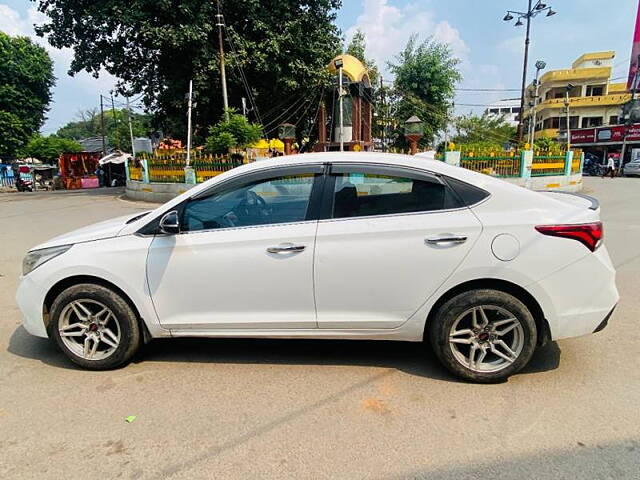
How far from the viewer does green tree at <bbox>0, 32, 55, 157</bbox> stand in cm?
3362


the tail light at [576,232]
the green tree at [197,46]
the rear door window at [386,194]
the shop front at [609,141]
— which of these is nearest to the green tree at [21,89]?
the green tree at [197,46]

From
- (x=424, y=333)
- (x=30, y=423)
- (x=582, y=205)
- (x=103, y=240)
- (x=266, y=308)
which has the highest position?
(x=582, y=205)

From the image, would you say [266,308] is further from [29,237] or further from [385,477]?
[29,237]

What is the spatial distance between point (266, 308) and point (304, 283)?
355 millimetres

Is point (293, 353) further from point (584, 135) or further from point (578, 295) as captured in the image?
point (584, 135)

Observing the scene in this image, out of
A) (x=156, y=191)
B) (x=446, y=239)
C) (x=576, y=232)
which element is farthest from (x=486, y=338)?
(x=156, y=191)

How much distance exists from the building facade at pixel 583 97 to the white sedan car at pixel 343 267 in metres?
46.1

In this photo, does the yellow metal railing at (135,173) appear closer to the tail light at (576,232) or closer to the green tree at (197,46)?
the green tree at (197,46)

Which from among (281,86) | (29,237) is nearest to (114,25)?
(281,86)

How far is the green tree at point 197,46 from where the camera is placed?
17.6 metres

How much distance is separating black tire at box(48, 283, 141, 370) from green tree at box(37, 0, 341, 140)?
55.6 ft

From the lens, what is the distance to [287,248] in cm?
293

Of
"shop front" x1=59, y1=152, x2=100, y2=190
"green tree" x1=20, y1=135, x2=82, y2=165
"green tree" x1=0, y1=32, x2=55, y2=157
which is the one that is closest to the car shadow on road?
"shop front" x1=59, y1=152, x2=100, y2=190

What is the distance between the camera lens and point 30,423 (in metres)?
2.63
